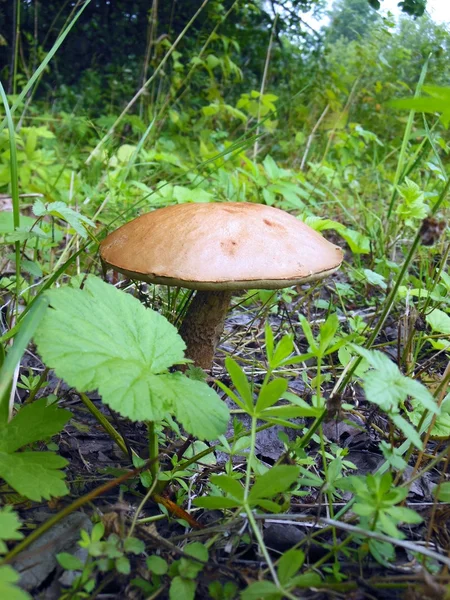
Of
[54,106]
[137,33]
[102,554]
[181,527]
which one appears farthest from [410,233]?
[137,33]

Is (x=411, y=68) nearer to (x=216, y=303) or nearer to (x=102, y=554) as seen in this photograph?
(x=216, y=303)

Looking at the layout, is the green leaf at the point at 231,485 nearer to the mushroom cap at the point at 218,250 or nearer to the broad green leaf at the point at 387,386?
the broad green leaf at the point at 387,386

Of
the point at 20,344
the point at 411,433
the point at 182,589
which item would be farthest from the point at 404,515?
the point at 20,344

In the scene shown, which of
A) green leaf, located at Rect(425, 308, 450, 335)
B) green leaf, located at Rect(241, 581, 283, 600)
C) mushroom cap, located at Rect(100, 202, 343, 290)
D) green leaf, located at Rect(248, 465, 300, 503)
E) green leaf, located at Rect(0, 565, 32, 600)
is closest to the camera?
green leaf, located at Rect(0, 565, 32, 600)

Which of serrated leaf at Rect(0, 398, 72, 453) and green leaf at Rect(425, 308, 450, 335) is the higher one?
green leaf at Rect(425, 308, 450, 335)

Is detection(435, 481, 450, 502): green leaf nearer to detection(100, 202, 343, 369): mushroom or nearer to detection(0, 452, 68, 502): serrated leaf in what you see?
detection(100, 202, 343, 369): mushroom

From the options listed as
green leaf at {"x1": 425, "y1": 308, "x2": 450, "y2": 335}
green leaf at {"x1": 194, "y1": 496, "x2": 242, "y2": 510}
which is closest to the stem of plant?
green leaf at {"x1": 194, "y1": 496, "x2": 242, "y2": 510}
